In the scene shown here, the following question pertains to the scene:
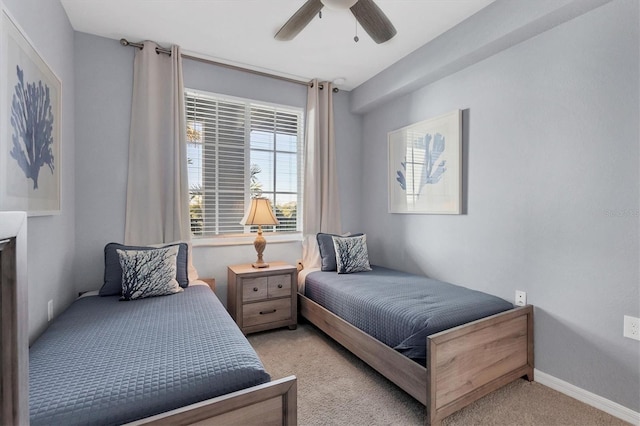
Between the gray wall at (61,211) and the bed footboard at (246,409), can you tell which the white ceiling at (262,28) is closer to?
the gray wall at (61,211)

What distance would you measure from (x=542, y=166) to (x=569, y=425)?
1.52 m

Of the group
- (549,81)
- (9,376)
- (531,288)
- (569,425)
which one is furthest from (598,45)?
(9,376)

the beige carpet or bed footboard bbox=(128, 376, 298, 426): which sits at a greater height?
bed footboard bbox=(128, 376, 298, 426)

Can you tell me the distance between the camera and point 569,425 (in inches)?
65.4

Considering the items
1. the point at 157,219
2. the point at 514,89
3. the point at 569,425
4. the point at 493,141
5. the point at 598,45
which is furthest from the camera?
the point at 157,219

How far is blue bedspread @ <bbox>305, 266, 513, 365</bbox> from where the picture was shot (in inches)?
71.0

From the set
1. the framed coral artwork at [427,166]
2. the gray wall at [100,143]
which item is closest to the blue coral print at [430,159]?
the framed coral artwork at [427,166]

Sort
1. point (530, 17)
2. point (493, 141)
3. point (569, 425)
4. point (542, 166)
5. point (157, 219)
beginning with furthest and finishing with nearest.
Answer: point (157, 219) → point (493, 141) → point (542, 166) → point (530, 17) → point (569, 425)

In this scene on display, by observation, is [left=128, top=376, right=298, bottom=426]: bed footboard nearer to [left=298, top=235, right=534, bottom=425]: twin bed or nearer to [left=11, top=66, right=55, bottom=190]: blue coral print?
[left=298, top=235, right=534, bottom=425]: twin bed

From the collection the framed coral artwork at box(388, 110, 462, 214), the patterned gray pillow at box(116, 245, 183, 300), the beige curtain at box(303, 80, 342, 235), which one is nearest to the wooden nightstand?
the patterned gray pillow at box(116, 245, 183, 300)

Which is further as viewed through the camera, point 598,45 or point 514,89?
point 514,89

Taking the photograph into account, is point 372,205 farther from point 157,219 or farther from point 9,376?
point 9,376

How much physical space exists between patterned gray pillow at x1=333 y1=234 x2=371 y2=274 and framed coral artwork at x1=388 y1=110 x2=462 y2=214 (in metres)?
0.62

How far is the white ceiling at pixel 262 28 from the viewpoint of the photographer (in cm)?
222
